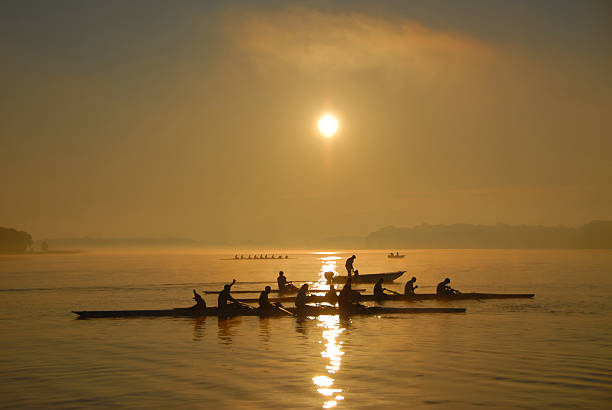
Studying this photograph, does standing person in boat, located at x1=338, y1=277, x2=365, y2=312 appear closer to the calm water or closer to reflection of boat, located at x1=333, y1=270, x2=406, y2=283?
the calm water

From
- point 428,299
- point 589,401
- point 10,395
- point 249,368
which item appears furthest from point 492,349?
point 428,299

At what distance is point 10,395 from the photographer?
1484 centimetres

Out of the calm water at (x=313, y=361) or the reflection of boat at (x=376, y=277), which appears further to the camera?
the reflection of boat at (x=376, y=277)

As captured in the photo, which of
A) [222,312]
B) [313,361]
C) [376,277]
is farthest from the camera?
[376,277]

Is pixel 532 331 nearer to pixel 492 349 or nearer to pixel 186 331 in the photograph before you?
pixel 492 349

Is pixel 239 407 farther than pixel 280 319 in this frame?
No

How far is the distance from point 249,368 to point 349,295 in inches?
580

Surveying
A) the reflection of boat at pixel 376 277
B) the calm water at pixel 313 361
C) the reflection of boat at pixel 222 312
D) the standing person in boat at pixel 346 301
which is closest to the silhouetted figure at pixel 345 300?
the standing person in boat at pixel 346 301

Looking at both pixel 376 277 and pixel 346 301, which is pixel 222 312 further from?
pixel 376 277

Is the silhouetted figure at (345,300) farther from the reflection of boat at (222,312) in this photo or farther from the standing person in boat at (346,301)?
the reflection of boat at (222,312)

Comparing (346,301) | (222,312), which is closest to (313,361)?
(222,312)

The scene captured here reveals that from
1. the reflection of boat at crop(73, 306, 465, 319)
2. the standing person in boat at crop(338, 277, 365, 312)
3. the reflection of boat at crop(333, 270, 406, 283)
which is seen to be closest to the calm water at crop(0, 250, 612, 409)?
the reflection of boat at crop(73, 306, 465, 319)

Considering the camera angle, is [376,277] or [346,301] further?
[376,277]

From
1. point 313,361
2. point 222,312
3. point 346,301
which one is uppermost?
point 346,301
